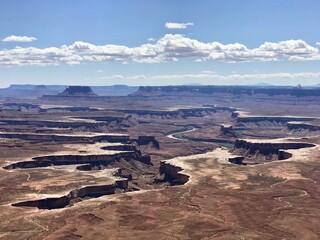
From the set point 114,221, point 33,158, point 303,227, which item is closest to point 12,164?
point 33,158

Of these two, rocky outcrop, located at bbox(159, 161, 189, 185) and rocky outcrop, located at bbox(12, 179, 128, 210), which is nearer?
rocky outcrop, located at bbox(12, 179, 128, 210)

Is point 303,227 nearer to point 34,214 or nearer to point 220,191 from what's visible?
point 220,191

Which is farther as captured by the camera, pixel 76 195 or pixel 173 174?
pixel 173 174

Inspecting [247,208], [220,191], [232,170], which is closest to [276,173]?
[232,170]

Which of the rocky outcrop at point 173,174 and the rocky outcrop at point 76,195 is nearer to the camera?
the rocky outcrop at point 76,195

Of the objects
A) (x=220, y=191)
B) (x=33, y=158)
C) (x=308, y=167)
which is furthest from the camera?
(x=33, y=158)

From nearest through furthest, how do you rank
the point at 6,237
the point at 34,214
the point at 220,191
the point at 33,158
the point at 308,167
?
the point at 6,237, the point at 34,214, the point at 220,191, the point at 308,167, the point at 33,158

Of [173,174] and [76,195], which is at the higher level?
A: [76,195]

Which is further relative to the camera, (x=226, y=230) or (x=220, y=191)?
(x=220, y=191)
